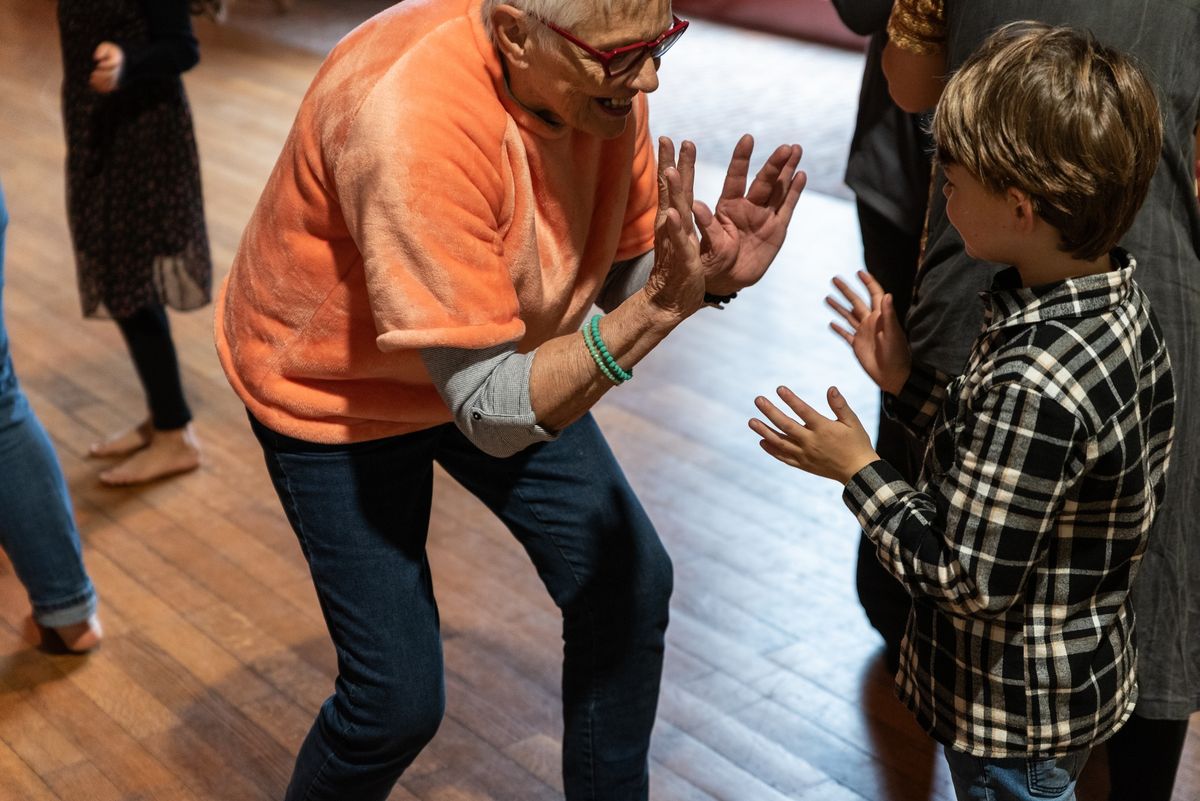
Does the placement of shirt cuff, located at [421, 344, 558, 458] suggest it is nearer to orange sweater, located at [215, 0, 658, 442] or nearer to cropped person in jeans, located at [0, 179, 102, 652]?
orange sweater, located at [215, 0, 658, 442]

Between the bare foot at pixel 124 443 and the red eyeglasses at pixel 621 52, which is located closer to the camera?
the red eyeglasses at pixel 621 52

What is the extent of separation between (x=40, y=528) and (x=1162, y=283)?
6.15 feet

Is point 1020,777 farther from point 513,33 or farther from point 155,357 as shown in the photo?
point 155,357

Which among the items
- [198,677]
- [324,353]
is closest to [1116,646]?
[324,353]

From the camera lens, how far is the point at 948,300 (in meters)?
1.78

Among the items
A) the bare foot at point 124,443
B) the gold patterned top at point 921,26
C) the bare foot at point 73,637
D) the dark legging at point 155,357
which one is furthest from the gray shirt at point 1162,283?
the bare foot at point 124,443

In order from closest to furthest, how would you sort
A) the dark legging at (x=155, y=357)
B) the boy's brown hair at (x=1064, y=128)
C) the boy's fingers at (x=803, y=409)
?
1. the boy's brown hair at (x=1064, y=128)
2. the boy's fingers at (x=803, y=409)
3. the dark legging at (x=155, y=357)

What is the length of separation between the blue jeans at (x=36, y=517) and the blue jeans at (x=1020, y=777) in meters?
1.65

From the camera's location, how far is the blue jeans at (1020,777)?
5.18ft

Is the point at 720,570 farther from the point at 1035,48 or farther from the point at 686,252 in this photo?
the point at 1035,48

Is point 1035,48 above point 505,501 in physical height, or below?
above

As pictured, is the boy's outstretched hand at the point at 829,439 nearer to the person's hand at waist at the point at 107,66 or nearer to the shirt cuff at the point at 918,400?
the shirt cuff at the point at 918,400

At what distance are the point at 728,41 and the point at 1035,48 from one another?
6.63 metres

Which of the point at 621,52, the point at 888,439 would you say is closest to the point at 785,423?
the point at 621,52
